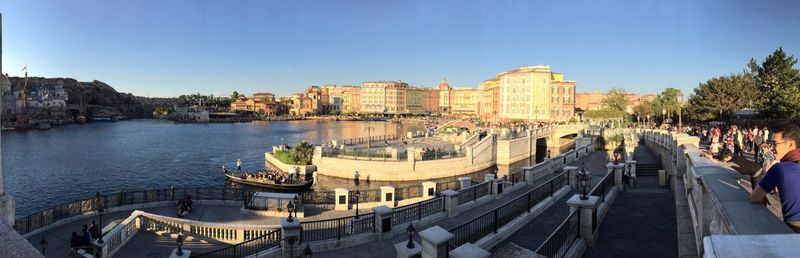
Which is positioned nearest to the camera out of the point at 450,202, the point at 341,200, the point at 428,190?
the point at 450,202

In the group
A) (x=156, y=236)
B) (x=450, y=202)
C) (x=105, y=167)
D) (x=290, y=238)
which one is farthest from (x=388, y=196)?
(x=105, y=167)

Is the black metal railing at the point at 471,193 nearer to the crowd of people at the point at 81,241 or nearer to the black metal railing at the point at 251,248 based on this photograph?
the black metal railing at the point at 251,248

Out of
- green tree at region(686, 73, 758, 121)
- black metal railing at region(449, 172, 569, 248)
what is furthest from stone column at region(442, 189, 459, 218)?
green tree at region(686, 73, 758, 121)

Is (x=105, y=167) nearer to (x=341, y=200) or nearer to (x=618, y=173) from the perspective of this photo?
(x=341, y=200)

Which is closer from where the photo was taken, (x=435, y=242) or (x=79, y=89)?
(x=435, y=242)

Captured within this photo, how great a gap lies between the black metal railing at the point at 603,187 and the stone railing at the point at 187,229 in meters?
10.6

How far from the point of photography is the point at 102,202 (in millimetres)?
18625

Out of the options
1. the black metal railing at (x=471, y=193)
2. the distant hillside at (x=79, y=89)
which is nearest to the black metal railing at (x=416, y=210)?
the black metal railing at (x=471, y=193)

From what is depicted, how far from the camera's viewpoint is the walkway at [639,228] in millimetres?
10492

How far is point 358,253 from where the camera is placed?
12961mm

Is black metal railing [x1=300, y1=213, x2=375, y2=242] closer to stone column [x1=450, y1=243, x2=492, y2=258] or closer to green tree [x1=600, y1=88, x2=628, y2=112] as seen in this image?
stone column [x1=450, y1=243, x2=492, y2=258]

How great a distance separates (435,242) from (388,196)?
43.8 ft

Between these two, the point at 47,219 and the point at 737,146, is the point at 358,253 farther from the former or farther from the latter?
the point at 737,146

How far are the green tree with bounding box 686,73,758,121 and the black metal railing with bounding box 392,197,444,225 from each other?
148 ft
